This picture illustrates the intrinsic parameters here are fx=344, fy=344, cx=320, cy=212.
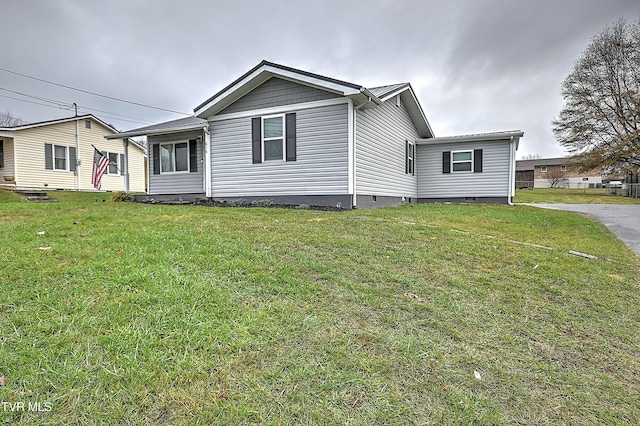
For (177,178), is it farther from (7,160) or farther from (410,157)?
(7,160)

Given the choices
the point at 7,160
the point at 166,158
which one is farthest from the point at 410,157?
the point at 7,160

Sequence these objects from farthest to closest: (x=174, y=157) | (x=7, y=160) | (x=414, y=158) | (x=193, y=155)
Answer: (x=7, y=160) → (x=414, y=158) → (x=174, y=157) → (x=193, y=155)

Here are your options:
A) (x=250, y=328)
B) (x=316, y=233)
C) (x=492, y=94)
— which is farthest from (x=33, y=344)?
(x=492, y=94)

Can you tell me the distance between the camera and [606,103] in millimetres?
25891

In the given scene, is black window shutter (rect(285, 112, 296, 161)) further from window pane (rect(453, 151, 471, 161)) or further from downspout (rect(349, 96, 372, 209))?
window pane (rect(453, 151, 471, 161))

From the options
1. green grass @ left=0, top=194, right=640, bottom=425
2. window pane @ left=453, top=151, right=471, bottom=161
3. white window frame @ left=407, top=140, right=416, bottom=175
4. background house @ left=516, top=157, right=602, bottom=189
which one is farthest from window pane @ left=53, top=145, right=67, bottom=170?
background house @ left=516, top=157, right=602, bottom=189

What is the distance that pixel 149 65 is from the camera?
20.8 meters

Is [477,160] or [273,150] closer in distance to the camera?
[273,150]

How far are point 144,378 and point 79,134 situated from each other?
74.6ft

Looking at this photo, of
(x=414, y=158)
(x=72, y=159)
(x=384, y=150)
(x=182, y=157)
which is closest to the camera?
(x=384, y=150)

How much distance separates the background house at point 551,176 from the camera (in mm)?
44469

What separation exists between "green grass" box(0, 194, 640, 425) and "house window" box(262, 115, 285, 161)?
21.3 ft

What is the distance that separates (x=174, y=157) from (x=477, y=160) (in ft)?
42.0

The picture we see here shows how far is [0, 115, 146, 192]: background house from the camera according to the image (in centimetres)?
1728
